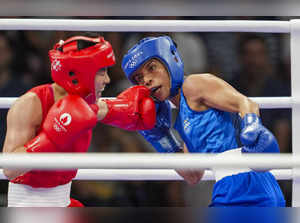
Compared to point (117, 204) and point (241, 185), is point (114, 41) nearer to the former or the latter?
point (117, 204)

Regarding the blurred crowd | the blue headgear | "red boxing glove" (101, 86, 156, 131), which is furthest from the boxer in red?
the blurred crowd

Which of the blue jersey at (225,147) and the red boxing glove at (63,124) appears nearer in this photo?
the red boxing glove at (63,124)

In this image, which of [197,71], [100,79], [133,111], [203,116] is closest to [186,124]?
[203,116]

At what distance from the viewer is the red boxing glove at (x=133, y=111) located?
141cm

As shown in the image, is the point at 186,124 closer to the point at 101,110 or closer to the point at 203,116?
the point at 203,116

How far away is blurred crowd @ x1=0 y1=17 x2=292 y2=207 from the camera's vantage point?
8.16 feet

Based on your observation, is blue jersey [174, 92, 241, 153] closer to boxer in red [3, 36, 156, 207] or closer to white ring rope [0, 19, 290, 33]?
boxer in red [3, 36, 156, 207]

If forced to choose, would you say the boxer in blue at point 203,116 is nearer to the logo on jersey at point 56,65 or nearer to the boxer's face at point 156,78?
the boxer's face at point 156,78

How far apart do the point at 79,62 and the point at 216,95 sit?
415 mm

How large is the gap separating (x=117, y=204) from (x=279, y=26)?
1376 mm

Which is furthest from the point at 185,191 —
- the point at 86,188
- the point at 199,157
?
the point at 199,157

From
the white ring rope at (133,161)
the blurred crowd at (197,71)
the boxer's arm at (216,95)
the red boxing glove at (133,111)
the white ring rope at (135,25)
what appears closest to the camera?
the white ring rope at (133,161)

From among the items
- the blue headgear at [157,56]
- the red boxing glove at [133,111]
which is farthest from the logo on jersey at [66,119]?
the blue headgear at [157,56]

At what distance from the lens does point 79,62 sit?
1.26 metres
